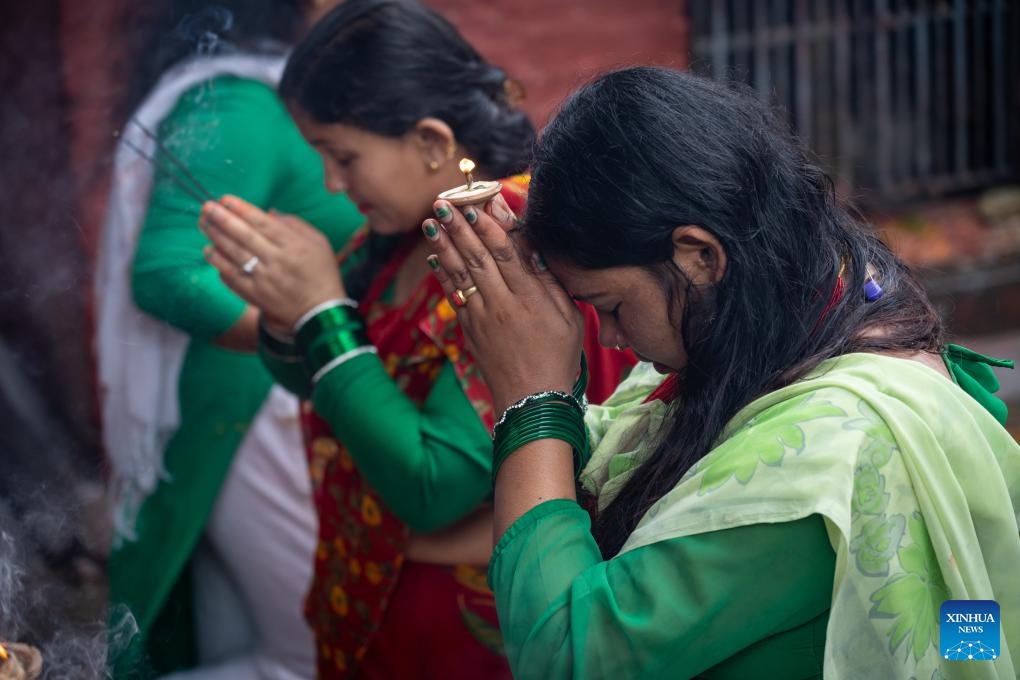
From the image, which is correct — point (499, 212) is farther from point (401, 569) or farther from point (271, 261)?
point (401, 569)

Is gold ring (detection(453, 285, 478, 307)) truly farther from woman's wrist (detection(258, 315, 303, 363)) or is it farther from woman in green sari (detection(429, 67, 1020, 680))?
woman's wrist (detection(258, 315, 303, 363))

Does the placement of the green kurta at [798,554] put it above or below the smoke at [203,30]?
below

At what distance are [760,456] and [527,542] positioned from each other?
336mm

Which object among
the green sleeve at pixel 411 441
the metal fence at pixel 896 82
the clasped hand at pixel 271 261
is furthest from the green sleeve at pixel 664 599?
the metal fence at pixel 896 82

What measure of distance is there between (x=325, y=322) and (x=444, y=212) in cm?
65

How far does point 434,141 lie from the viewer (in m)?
2.41

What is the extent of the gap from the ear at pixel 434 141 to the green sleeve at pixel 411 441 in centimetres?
44

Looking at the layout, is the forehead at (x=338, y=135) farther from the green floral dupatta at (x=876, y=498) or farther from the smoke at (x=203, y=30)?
the green floral dupatta at (x=876, y=498)

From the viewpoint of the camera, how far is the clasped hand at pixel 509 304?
69.2 inches

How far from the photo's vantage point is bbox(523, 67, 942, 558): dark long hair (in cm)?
160

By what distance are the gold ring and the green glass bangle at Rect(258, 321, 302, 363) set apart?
0.73 metres

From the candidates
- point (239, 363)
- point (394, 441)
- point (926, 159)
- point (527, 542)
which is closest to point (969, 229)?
point (926, 159)

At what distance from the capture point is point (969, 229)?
21.2 feet

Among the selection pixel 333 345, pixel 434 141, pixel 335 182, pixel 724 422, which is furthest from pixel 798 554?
pixel 335 182
